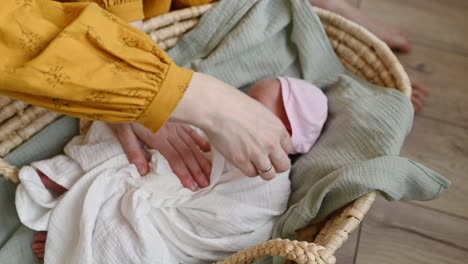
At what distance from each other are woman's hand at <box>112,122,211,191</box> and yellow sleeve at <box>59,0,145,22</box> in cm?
16

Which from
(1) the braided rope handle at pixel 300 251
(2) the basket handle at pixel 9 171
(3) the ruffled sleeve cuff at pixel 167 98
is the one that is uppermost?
(3) the ruffled sleeve cuff at pixel 167 98

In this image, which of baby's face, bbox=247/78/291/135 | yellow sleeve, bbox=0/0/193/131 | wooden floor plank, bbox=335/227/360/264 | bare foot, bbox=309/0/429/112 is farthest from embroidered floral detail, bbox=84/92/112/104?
bare foot, bbox=309/0/429/112

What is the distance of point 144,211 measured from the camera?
69 centimetres

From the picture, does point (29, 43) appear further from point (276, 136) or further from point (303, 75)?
point (303, 75)

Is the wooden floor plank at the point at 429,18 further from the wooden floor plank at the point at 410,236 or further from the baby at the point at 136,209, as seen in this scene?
the baby at the point at 136,209

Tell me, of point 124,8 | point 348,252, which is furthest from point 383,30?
point 124,8

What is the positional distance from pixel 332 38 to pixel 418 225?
368 mm

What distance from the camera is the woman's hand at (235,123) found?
0.55 meters

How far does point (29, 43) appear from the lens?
0.51 meters

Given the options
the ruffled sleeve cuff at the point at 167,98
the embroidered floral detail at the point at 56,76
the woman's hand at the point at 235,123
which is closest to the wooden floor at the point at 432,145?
the woman's hand at the point at 235,123

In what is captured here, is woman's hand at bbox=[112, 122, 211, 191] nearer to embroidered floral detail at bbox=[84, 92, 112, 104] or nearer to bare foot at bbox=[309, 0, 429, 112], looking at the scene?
embroidered floral detail at bbox=[84, 92, 112, 104]

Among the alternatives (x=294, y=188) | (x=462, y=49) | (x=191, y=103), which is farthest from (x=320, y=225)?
(x=462, y=49)

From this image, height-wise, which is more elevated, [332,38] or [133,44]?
[133,44]

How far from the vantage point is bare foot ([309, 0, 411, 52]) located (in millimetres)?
1061
